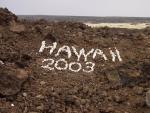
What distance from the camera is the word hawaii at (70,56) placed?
40.8 ft

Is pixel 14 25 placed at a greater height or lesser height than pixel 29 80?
greater

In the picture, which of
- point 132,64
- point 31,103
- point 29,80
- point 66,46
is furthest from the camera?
point 66,46

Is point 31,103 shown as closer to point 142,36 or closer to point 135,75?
point 135,75

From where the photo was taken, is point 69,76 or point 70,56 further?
point 70,56

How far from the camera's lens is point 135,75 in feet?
39.5

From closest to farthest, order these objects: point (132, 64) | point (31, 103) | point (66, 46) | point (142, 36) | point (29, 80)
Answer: point (31, 103) → point (29, 80) → point (132, 64) → point (66, 46) → point (142, 36)

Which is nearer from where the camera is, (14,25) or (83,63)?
(83,63)

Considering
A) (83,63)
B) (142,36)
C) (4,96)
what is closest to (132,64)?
(83,63)

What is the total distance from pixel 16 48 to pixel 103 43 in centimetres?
251

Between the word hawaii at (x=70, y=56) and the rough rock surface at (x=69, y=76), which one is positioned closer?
the rough rock surface at (x=69, y=76)

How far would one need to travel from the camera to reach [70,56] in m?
13.0

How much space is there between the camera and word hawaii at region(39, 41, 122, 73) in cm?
1245

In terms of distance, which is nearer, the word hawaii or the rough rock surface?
the rough rock surface

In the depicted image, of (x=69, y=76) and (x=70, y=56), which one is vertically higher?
(x=70, y=56)
